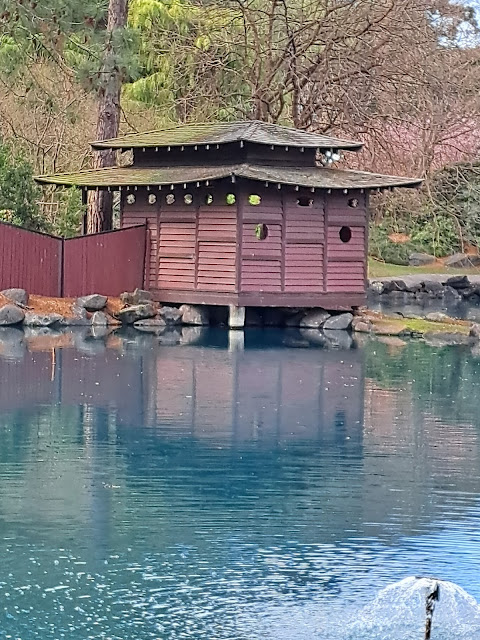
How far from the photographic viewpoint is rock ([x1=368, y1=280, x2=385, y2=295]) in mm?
32438

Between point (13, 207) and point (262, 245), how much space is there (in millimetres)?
6027

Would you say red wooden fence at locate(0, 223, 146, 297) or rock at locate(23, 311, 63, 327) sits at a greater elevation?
red wooden fence at locate(0, 223, 146, 297)

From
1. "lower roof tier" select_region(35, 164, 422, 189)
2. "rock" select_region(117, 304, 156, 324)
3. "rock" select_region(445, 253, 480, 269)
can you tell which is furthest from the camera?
"rock" select_region(445, 253, 480, 269)

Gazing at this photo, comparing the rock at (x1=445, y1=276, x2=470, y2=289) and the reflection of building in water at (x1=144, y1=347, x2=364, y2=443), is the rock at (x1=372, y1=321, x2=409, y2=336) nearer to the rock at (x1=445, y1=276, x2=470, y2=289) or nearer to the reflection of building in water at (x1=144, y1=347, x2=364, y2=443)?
the reflection of building in water at (x1=144, y1=347, x2=364, y2=443)

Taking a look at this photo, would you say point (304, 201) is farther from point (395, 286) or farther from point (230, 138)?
point (395, 286)

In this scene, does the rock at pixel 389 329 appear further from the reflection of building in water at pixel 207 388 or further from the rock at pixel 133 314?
the rock at pixel 133 314

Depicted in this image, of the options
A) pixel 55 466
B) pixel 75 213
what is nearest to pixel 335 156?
pixel 75 213

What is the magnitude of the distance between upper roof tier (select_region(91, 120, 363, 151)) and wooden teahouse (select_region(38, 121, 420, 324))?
0.03 meters

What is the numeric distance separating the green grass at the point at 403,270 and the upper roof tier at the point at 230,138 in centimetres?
1292

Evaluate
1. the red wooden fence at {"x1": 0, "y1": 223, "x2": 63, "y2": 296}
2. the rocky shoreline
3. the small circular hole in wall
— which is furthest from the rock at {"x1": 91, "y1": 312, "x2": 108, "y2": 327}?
the small circular hole in wall

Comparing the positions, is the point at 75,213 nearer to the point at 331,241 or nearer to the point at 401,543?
the point at 331,241

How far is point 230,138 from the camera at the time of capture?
2162 cm

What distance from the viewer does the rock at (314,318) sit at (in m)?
22.8

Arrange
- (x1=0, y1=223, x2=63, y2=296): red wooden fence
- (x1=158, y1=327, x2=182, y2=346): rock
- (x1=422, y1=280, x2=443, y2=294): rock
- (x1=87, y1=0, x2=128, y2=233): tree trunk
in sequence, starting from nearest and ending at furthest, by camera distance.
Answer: (x1=158, y1=327, x2=182, y2=346): rock → (x1=0, y1=223, x2=63, y2=296): red wooden fence → (x1=87, y1=0, x2=128, y2=233): tree trunk → (x1=422, y1=280, x2=443, y2=294): rock
